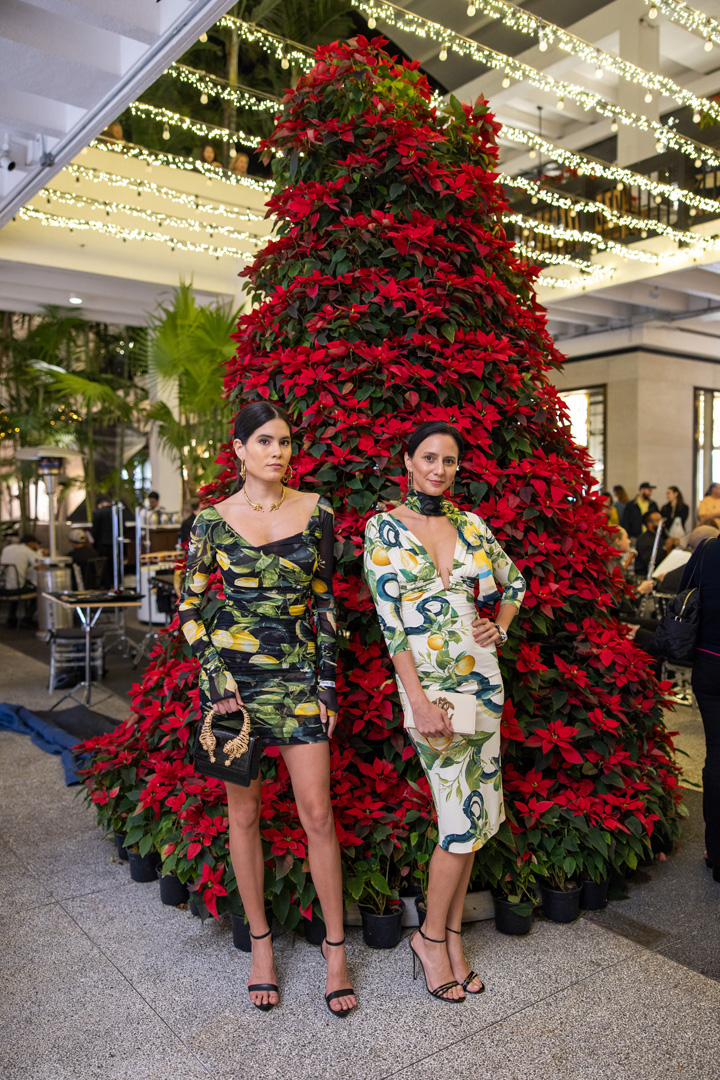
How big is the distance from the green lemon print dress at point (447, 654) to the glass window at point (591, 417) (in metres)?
13.3

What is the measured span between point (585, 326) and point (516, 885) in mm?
13947

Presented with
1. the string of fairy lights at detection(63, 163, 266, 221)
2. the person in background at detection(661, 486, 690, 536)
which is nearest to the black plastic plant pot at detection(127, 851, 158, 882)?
the string of fairy lights at detection(63, 163, 266, 221)

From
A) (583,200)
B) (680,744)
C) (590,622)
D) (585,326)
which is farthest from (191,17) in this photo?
(585,326)

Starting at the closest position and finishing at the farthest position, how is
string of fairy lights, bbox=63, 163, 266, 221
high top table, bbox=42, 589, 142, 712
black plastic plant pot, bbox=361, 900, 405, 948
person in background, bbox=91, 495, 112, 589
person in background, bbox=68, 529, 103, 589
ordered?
black plastic plant pot, bbox=361, 900, 405, 948, high top table, bbox=42, 589, 142, 712, string of fairy lights, bbox=63, 163, 266, 221, person in background, bbox=68, 529, 103, 589, person in background, bbox=91, 495, 112, 589

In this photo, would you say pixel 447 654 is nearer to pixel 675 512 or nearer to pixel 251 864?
pixel 251 864

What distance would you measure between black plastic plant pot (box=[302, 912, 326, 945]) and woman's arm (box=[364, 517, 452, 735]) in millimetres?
842

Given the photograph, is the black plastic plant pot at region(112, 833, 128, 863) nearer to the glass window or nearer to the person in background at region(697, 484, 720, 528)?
the person in background at region(697, 484, 720, 528)

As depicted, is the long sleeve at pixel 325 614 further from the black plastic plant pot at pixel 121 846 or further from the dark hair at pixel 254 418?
the black plastic plant pot at pixel 121 846

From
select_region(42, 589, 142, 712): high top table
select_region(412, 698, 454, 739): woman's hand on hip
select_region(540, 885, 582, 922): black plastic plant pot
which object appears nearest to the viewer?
select_region(412, 698, 454, 739): woman's hand on hip

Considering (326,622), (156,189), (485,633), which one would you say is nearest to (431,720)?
(485,633)

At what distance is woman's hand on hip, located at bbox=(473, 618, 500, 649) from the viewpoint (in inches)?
92.4

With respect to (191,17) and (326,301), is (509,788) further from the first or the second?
(191,17)

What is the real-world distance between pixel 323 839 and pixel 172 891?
95 centimetres

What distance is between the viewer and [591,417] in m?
15.4
